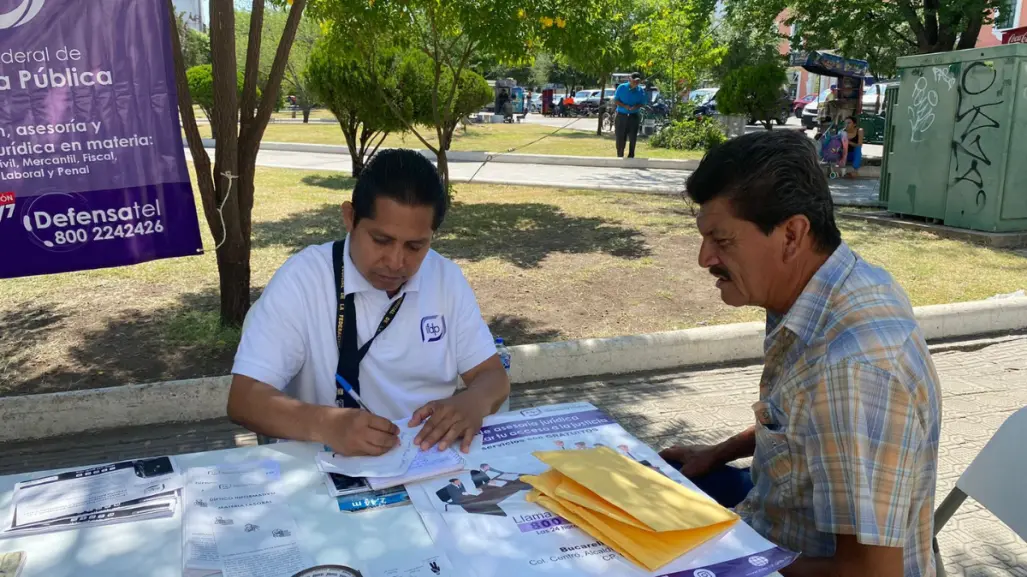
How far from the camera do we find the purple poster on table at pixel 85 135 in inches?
152

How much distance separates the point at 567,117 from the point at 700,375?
120ft

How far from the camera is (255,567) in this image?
1.38 meters

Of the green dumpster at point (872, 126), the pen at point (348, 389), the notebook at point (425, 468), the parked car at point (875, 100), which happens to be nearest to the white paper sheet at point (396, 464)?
the notebook at point (425, 468)

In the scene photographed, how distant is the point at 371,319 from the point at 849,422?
4.61 feet

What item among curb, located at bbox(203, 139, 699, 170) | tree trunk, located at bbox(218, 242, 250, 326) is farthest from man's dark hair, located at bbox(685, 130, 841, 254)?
curb, located at bbox(203, 139, 699, 170)

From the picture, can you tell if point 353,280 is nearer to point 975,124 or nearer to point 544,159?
point 975,124

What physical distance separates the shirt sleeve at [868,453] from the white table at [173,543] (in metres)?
0.75

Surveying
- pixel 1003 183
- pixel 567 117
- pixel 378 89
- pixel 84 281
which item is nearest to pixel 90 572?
pixel 84 281

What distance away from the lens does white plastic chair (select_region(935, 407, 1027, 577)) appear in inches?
79.3

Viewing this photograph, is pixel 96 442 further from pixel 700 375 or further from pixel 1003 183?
pixel 1003 183

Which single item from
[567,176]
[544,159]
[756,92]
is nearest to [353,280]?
[567,176]

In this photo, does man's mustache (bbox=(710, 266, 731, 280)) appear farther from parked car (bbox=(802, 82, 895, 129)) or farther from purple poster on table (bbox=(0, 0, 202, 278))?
parked car (bbox=(802, 82, 895, 129))

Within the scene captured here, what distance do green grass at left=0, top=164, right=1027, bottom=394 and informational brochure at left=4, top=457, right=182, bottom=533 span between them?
3.05 meters

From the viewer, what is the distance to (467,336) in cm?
251
